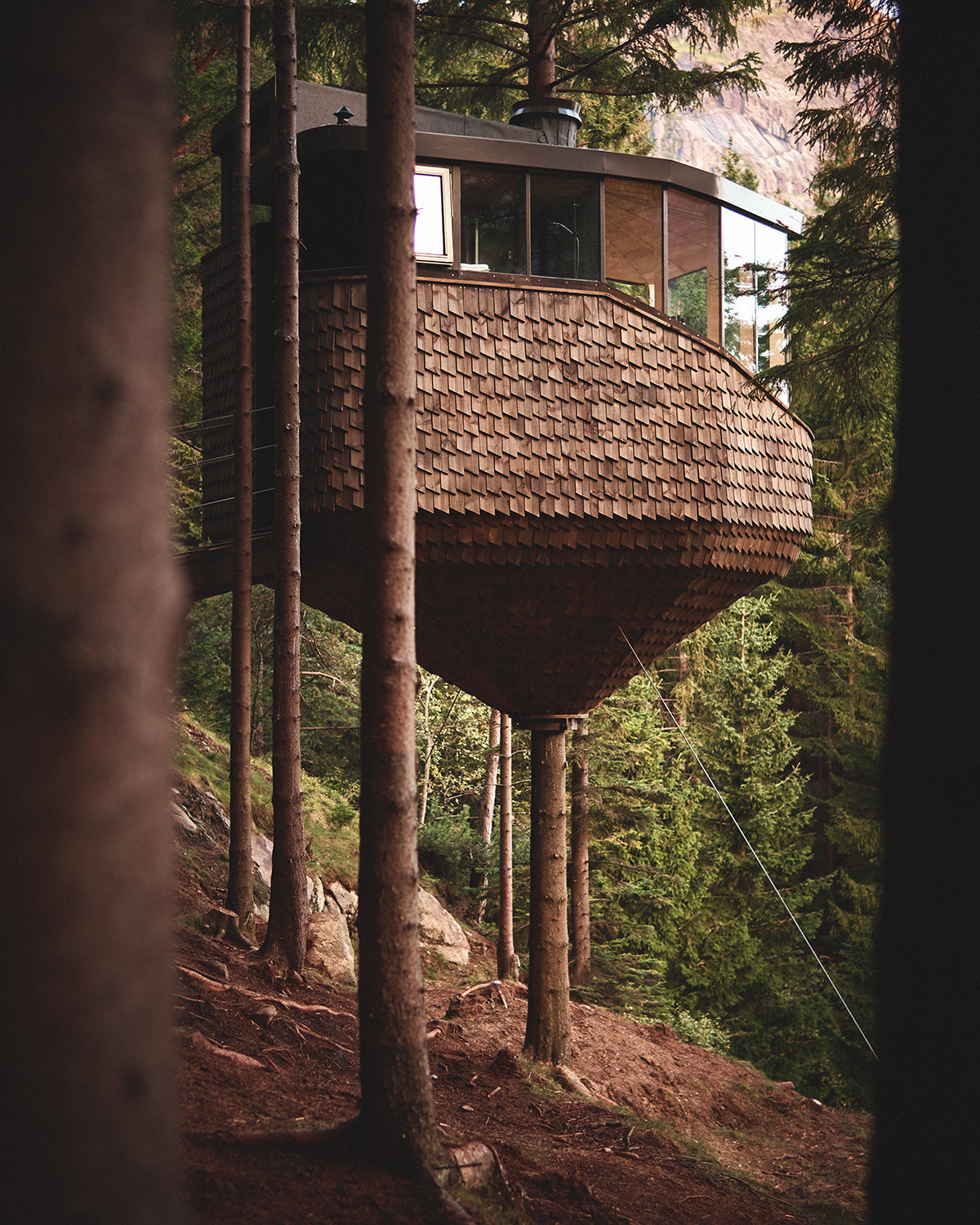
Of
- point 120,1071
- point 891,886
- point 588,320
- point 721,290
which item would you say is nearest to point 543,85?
point 721,290

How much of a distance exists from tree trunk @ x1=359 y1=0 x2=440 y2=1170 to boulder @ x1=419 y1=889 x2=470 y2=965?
12.3m

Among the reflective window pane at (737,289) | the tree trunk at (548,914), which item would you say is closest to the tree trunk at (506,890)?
the tree trunk at (548,914)

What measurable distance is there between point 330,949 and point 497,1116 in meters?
5.08

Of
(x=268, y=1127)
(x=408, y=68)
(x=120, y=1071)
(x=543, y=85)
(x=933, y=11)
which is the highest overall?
(x=543, y=85)

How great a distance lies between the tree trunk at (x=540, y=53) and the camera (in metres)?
12.6

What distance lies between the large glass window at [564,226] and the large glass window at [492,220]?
0.43ft

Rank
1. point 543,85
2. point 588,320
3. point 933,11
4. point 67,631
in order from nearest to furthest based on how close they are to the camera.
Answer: point 67,631 < point 933,11 < point 588,320 < point 543,85

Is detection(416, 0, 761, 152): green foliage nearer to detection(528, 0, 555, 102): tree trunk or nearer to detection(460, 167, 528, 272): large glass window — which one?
detection(528, 0, 555, 102): tree trunk

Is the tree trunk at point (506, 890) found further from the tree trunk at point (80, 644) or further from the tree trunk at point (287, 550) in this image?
the tree trunk at point (80, 644)

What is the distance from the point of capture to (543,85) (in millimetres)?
A: 12680

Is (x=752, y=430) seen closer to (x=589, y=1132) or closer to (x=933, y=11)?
(x=589, y=1132)

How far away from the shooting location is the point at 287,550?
8984 millimetres

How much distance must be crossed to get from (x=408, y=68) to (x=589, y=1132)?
25.9ft

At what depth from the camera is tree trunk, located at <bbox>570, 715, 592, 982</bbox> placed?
18.8 meters
